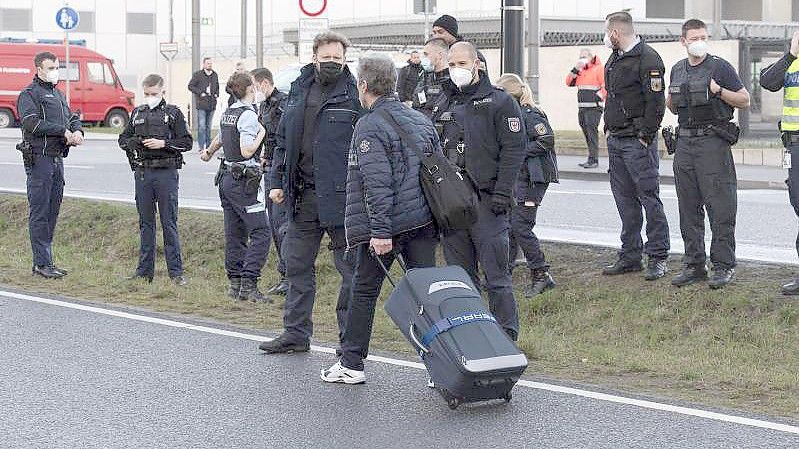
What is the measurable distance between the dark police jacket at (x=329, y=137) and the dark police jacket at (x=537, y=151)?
8.04ft

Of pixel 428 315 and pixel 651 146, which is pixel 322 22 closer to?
pixel 651 146

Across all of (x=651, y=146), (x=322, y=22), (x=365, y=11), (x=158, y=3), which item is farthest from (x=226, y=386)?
(x=158, y=3)

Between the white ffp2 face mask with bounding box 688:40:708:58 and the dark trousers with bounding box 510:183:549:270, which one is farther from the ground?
the white ffp2 face mask with bounding box 688:40:708:58

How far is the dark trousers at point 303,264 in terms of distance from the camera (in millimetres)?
8909

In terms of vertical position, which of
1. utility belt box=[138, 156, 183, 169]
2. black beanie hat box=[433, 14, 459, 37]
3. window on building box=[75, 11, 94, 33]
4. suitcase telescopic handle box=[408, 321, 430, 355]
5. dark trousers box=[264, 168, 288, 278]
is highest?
window on building box=[75, 11, 94, 33]

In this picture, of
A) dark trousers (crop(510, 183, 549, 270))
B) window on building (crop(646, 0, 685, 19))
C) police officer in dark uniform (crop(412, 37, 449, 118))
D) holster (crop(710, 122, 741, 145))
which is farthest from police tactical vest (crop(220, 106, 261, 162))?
window on building (crop(646, 0, 685, 19))

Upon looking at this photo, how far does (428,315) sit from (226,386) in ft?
4.22

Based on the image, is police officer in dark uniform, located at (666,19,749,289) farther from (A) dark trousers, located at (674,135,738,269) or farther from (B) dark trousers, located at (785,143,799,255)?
(B) dark trousers, located at (785,143,799,255)

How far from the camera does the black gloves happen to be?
8766 mm

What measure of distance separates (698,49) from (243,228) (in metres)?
4.29

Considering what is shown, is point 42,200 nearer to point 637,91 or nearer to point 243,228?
point 243,228

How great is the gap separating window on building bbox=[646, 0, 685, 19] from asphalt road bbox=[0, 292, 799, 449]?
170 ft

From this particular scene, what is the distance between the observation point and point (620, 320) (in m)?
10.3

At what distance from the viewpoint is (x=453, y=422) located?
23.5 feet
